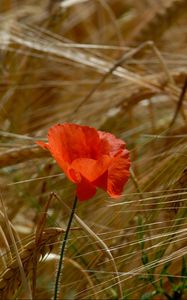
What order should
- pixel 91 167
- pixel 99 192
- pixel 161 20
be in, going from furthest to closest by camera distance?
1. pixel 161 20
2. pixel 99 192
3. pixel 91 167

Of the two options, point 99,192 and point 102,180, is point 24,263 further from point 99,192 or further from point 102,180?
point 99,192

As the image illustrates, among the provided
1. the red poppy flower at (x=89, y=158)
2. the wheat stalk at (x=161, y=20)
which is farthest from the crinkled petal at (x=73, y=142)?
the wheat stalk at (x=161, y=20)

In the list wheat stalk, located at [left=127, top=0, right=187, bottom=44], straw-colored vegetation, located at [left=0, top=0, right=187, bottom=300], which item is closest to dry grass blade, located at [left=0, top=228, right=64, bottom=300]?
straw-colored vegetation, located at [left=0, top=0, right=187, bottom=300]

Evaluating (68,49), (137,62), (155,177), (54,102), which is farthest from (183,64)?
(155,177)

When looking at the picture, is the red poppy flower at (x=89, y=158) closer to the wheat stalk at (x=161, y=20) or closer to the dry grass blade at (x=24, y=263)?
the dry grass blade at (x=24, y=263)

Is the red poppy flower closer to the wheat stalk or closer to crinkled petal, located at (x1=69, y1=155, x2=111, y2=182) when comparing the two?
crinkled petal, located at (x1=69, y1=155, x2=111, y2=182)

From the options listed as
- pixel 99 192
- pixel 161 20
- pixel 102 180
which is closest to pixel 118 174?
pixel 102 180
